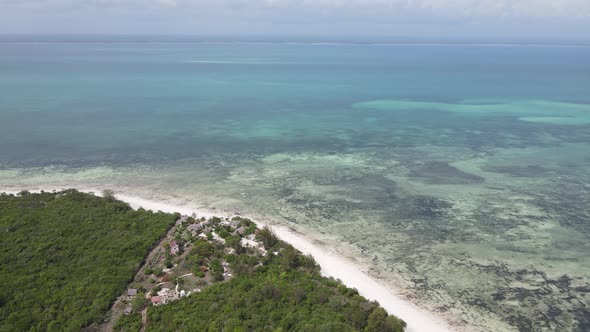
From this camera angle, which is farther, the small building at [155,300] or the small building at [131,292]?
the small building at [131,292]

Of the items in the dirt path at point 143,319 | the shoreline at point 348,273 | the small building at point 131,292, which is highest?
the small building at point 131,292

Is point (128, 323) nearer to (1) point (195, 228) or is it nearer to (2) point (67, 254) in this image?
(2) point (67, 254)

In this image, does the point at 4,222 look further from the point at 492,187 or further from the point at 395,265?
the point at 492,187

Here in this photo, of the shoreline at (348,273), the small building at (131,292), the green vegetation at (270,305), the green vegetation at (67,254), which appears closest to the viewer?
the green vegetation at (270,305)

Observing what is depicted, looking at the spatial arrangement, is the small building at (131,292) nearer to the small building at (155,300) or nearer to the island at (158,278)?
the island at (158,278)

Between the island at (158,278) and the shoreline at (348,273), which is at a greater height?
the island at (158,278)

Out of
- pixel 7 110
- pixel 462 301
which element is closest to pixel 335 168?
pixel 462 301

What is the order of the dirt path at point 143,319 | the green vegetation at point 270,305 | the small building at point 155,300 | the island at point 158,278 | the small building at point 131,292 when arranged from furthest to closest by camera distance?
the small building at point 131,292 → the small building at point 155,300 → the island at point 158,278 → the dirt path at point 143,319 → the green vegetation at point 270,305

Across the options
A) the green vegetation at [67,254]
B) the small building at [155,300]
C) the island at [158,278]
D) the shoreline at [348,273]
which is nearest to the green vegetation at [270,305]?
the island at [158,278]
